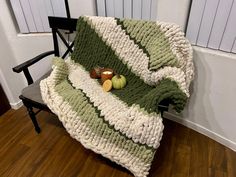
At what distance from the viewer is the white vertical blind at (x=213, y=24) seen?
3.51ft

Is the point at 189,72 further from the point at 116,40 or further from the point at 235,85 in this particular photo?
the point at 116,40

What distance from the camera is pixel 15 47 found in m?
1.71

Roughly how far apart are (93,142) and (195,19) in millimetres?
970

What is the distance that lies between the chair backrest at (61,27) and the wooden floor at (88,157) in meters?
0.68

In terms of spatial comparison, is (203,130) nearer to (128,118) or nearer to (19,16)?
(128,118)

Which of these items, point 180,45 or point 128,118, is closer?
point 128,118

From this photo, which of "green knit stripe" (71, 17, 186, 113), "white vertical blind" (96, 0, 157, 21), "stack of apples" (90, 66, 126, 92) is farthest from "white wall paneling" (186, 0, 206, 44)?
"stack of apples" (90, 66, 126, 92)

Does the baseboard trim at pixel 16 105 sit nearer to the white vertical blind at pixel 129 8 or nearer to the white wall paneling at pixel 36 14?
the white wall paneling at pixel 36 14

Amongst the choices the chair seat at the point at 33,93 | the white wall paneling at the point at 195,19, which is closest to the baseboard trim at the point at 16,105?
the chair seat at the point at 33,93

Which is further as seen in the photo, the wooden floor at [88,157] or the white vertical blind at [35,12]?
the white vertical blind at [35,12]

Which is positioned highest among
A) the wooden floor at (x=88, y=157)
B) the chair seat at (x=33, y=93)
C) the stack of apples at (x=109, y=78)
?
the stack of apples at (x=109, y=78)

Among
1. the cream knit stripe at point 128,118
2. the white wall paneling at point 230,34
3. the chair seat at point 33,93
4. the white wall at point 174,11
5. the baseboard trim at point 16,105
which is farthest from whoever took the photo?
the baseboard trim at point 16,105

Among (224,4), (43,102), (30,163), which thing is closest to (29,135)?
(30,163)

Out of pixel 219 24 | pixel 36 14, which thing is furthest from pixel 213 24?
pixel 36 14
